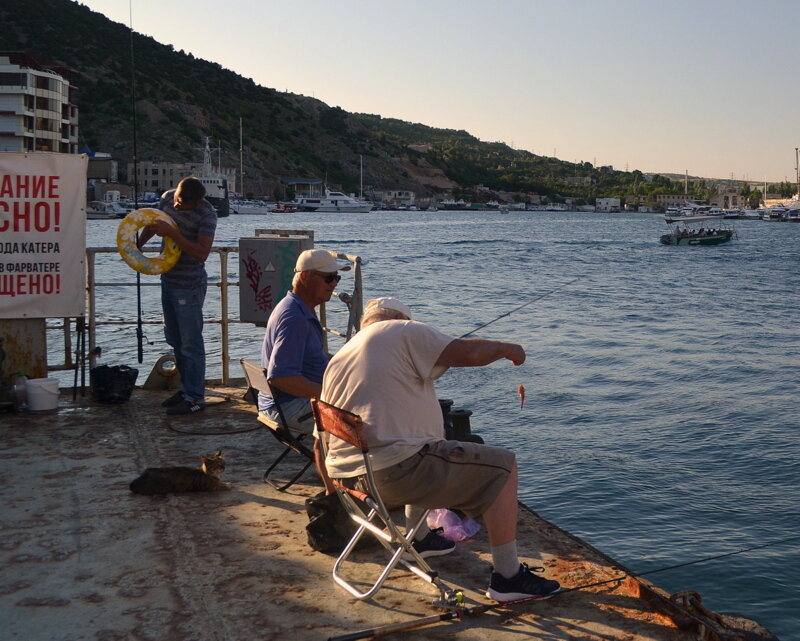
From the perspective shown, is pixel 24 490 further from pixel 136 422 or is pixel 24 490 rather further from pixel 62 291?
pixel 62 291

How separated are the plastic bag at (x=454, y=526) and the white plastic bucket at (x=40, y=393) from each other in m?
3.89

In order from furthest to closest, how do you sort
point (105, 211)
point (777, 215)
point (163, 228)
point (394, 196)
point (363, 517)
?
point (777, 215)
point (394, 196)
point (105, 211)
point (163, 228)
point (363, 517)

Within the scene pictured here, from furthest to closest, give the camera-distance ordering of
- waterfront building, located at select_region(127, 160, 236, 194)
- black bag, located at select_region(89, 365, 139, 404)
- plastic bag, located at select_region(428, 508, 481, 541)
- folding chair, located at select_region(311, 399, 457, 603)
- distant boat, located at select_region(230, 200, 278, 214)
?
distant boat, located at select_region(230, 200, 278, 214) → waterfront building, located at select_region(127, 160, 236, 194) → black bag, located at select_region(89, 365, 139, 404) → plastic bag, located at select_region(428, 508, 481, 541) → folding chair, located at select_region(311, 399, 457, 603)

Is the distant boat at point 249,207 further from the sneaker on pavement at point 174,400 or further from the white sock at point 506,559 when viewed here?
the white sock at point 506,559

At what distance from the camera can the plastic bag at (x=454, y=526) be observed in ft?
15.6

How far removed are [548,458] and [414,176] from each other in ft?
584

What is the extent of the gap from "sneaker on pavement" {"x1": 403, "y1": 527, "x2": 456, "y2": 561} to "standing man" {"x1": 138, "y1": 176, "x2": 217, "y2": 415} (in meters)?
3.39

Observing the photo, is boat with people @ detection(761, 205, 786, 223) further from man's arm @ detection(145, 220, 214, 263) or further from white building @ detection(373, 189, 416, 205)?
man's arm @ detection(145, 220, 214, 263)

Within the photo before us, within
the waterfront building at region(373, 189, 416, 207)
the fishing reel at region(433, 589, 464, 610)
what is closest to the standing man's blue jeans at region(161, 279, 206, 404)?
the fishing reel at region(433, 589, 464, 610)

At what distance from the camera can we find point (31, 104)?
86.9 meters

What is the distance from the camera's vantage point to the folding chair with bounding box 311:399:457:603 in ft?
12.7

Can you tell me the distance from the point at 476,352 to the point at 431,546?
1.30 metres

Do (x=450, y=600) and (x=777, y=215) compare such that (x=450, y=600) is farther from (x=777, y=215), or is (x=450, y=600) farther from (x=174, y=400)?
(x=777, y=215)

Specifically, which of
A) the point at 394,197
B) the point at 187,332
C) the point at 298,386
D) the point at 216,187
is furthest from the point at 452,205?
the point at 298,386
